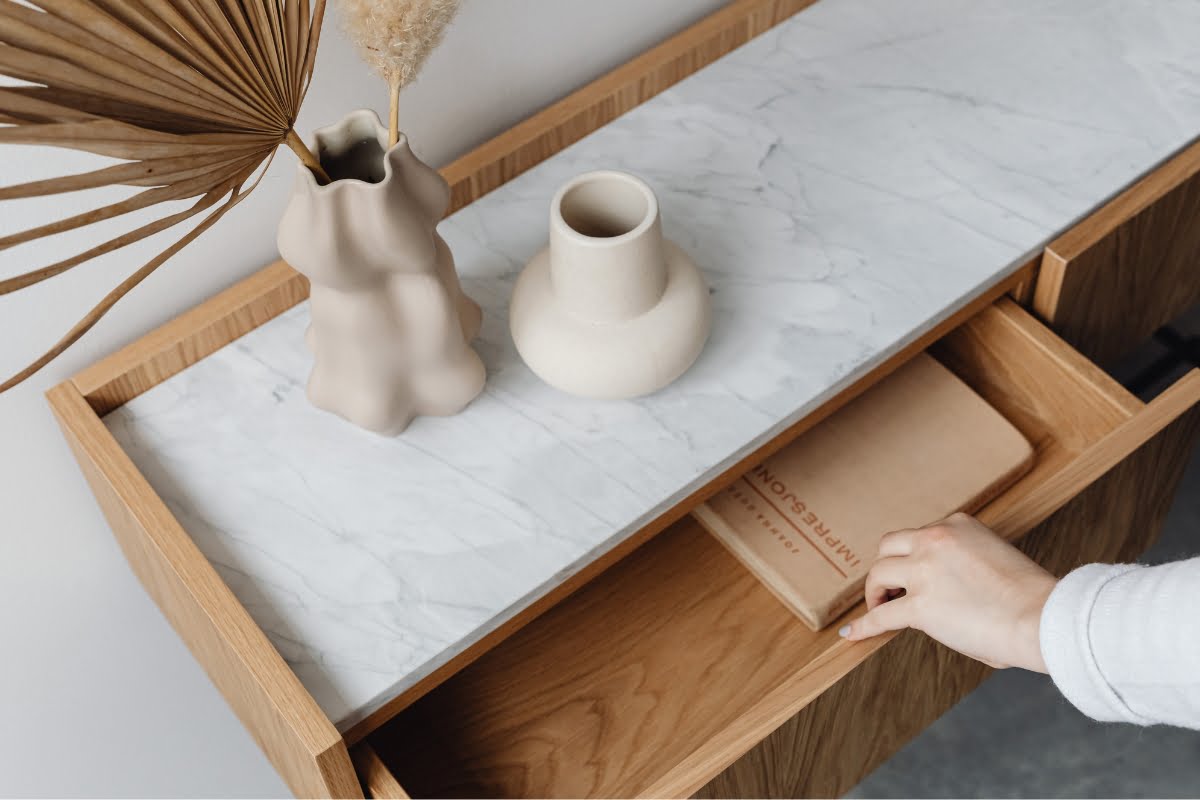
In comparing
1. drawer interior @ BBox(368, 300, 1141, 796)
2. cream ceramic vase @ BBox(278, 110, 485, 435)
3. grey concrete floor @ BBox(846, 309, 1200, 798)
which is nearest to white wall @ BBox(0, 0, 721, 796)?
cream ceramic vase @ BBox(278, 110, 485, 435)

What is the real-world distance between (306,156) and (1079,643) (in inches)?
19.2

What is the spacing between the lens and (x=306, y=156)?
0.68 m

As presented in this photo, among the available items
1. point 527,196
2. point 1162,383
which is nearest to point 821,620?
point 527,196

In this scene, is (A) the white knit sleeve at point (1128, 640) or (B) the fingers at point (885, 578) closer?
(A) the white knit sleeve at point (1128, 640)

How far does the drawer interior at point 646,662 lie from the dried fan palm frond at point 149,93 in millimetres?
427

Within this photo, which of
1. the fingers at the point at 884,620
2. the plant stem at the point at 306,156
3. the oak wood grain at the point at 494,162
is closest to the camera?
the plant stem at the point at 306,156

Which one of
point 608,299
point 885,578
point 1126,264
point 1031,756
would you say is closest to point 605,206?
point 608,299

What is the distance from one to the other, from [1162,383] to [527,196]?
894mm

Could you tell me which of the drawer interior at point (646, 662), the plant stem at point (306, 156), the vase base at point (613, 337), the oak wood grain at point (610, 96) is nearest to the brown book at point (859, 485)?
the drawer interior at point (646, 662)

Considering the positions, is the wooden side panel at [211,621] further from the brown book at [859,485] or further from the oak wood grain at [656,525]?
the brown book at [859,485]

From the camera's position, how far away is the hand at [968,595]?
74 cm

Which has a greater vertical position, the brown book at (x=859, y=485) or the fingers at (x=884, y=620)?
the fingers at (x=884, y=620)

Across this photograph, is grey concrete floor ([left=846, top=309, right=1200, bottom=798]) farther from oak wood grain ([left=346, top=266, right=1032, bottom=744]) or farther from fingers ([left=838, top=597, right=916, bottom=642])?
fingers ([left=838, top=597, right=916, bottom=642])

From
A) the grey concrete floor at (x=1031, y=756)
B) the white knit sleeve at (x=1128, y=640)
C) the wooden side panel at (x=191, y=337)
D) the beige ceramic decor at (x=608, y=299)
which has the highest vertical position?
the beige ceramic decor at (x=608, y=299)
